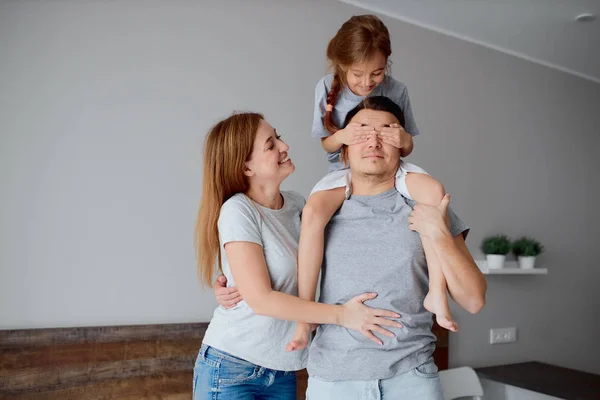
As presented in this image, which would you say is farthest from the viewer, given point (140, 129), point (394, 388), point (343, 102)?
point (140, 129)

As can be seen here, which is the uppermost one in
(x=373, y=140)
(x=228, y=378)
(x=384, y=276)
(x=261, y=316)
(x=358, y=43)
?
(x=358, y=43)

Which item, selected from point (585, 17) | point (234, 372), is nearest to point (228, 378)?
point (234, 372)

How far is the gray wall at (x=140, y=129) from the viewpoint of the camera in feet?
6.57

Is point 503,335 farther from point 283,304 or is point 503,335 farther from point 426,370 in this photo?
point 283,304

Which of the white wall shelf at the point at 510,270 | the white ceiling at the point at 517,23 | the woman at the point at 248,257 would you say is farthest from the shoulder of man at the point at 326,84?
the white wall shelf at the point at 510,270

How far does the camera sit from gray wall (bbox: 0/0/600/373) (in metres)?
2.00

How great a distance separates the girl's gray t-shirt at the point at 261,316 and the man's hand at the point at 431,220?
1.12 feet

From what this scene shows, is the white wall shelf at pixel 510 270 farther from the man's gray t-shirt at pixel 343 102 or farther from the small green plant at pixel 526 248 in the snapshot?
the man's gray t-shirt at pixel 343 102

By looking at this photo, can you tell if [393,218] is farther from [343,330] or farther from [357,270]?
[343,330]

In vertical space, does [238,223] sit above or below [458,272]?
above

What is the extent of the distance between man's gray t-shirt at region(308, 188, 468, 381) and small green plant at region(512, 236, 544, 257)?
2.22 m

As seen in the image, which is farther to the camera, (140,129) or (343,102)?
(140,129)

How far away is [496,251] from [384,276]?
86.5 inches

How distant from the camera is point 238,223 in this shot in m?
1.28
